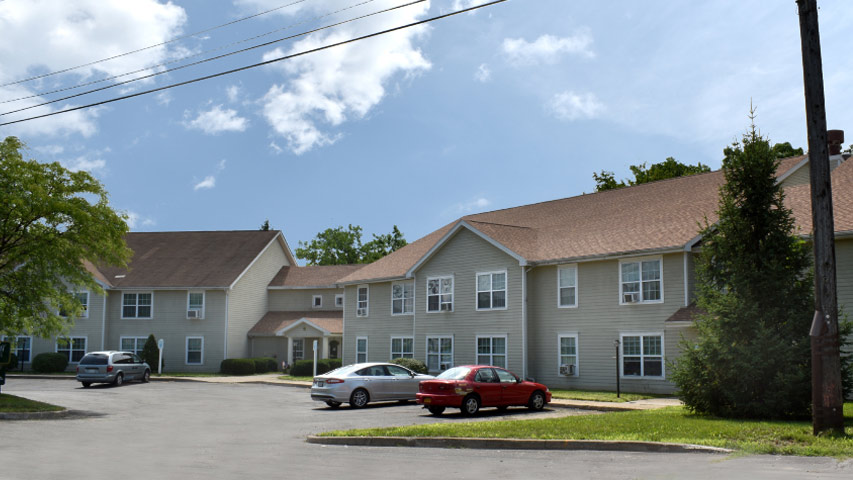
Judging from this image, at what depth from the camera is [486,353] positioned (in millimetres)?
33031

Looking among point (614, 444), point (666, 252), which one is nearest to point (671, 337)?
point (666, 252)

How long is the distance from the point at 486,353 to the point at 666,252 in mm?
9539

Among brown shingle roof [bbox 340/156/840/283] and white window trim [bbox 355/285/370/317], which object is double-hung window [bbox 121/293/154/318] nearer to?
white window trim [bbox 355/285/370/317]

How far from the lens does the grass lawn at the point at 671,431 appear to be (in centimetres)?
1268

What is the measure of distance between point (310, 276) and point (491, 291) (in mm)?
22578

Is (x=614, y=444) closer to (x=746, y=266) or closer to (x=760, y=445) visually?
(x=760, y=445)

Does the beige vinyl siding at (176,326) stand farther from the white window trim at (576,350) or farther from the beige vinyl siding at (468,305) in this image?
the white window trim at (576,350)

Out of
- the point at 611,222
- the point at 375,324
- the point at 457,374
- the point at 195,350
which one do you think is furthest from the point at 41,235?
the point at 195,350

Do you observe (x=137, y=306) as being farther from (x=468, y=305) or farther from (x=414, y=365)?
(x=468, y=305)

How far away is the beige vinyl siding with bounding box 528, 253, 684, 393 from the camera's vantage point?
26.9 m

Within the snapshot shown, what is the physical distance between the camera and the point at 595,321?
29.4 m

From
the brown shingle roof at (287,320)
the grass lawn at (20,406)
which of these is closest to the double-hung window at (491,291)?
the brown shingle roof at (287,320)

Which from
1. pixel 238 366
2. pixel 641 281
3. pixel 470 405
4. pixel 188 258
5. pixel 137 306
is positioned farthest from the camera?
pixel 188 258

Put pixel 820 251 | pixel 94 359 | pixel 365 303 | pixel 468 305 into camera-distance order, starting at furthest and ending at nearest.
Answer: pixel 365 303 → pixel 94 359 → pixel 468 305 → pixel 820 251
